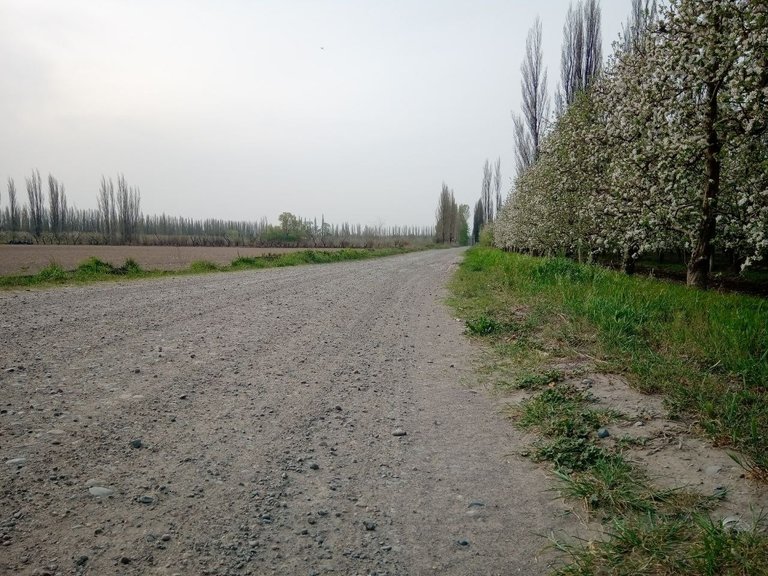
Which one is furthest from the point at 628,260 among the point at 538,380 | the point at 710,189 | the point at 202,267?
the point at 202,267

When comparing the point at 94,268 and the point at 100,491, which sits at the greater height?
the point at 94,268

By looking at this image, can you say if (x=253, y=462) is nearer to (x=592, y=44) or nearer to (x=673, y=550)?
(x=673, y=550)

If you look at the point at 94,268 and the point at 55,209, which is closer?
the point at 94,268

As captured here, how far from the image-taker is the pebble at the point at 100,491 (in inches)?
95.7

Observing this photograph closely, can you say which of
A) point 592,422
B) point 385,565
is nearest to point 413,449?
point 385,565

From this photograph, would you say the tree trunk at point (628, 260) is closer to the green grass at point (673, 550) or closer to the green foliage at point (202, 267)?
the green grass at point (673, 550)

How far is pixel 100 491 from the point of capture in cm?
246

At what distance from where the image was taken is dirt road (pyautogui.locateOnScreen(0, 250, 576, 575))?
2.07 m

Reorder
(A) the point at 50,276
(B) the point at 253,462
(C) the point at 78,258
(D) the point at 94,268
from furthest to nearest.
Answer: (C) the point at 78,258
(D) the point at 94,268
(A) the point at 50,276
(B) the point at 253,462

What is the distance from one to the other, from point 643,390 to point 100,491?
4170mm

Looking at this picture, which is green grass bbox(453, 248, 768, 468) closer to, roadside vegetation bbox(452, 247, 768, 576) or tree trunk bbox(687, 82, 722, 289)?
roadside vegetation bbox(452, 247, 768, 576)

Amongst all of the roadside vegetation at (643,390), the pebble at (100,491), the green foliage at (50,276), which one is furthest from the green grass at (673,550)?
the green foliage at (50,276)

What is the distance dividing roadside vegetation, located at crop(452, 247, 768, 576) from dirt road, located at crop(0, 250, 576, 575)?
0.33 metres

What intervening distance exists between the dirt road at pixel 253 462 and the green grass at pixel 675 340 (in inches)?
54.9
